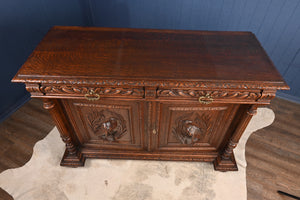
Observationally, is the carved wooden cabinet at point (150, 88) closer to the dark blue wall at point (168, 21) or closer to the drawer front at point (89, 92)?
the drawer front at point (89, 92)

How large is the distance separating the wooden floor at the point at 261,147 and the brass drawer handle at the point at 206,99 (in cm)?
97

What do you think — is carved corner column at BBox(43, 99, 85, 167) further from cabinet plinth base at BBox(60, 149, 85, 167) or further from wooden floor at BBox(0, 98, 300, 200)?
wooden floor at BBox(0, 98, 300, 200)

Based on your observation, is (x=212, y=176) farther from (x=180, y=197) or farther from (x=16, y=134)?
(x=16, y=134)

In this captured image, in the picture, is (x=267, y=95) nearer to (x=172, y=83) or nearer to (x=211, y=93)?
(x=211, y=93)

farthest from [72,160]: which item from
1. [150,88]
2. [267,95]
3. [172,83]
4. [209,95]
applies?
[267,95]

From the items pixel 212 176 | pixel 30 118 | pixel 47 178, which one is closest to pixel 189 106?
pixel 212 176

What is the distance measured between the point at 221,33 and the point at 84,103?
45.9 inches

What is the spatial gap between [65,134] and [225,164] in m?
1.38

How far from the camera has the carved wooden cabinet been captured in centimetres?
116

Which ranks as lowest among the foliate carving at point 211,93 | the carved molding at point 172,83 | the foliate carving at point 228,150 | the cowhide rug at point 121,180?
the cowhide rug at point 121,180

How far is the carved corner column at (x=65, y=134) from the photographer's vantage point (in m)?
1.32

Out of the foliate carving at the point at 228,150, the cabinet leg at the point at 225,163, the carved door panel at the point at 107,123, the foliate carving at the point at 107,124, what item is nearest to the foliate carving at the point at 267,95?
the foliate carving at the point at 228,150

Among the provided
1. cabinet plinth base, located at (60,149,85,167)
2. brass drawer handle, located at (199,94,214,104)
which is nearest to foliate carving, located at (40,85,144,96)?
brass drawer handle, located at (199,94,214,104)

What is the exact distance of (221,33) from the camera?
1.50 meters
